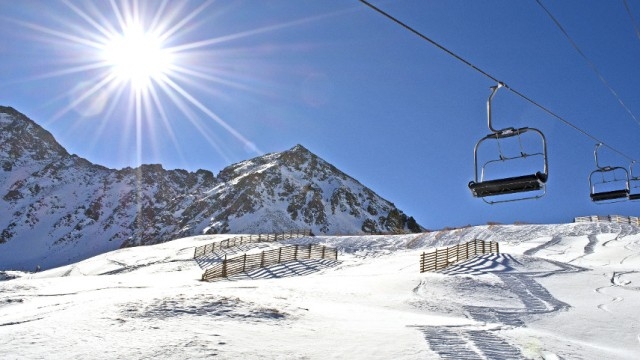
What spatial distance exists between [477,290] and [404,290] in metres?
3.00

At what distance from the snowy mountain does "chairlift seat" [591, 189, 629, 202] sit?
85.8 meters

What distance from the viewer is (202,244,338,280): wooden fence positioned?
27.2 m

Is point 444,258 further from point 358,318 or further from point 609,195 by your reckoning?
point 358,318

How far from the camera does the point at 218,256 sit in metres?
38.7

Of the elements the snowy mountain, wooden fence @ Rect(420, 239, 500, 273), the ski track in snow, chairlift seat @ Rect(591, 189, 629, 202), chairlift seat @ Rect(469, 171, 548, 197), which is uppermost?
the snowy mountain

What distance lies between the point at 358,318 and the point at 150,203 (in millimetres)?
156345

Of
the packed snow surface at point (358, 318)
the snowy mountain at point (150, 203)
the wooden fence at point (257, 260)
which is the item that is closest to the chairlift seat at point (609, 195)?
the packed snow surface at point (358, 318)

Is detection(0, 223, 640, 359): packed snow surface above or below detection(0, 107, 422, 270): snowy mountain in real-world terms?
below

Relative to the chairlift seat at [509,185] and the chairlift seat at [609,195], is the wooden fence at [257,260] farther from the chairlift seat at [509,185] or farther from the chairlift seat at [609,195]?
the chairlift seat at [609,195]

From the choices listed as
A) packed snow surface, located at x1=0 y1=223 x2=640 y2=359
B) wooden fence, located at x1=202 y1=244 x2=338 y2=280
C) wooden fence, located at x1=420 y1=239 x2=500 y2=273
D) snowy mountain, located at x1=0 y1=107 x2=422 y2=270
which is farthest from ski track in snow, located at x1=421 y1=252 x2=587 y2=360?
snowy mountain, located at x1=0 y1=107 x2=422 y2=270

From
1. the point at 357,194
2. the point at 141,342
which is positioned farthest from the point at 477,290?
the point at 357,194

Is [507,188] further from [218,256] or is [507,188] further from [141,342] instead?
[218,256]

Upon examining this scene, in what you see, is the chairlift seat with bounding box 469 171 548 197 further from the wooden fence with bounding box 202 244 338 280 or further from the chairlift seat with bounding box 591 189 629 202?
the wooden fence with bounding box 202 244 338 280

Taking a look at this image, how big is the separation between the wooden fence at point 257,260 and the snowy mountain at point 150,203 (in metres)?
66.6
